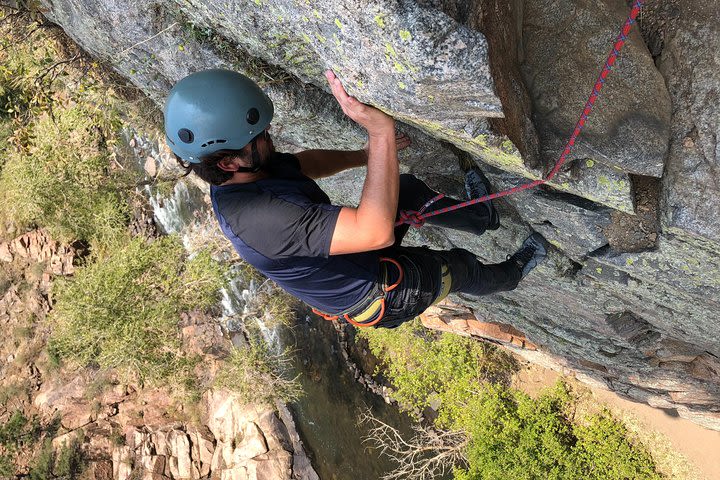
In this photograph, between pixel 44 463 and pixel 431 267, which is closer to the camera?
pixel 431 267

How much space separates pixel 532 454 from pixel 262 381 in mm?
4775

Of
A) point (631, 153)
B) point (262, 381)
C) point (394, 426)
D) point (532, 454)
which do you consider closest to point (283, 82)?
point (631, 153)

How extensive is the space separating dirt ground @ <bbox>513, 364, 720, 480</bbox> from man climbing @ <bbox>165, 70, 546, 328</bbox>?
548cm

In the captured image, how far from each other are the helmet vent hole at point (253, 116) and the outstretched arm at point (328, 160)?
571mm

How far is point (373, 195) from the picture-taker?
2.49 meters

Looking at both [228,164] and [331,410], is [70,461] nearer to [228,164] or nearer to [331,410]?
[331,410]

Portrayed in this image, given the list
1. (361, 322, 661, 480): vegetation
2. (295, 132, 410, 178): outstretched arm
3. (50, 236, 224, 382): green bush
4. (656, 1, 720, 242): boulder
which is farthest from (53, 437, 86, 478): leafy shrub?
(656, 1, 720, 242): boulder

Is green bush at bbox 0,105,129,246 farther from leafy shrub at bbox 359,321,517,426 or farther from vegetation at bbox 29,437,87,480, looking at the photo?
leafy shrub at bbox 359,321,517,426

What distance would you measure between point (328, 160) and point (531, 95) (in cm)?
131

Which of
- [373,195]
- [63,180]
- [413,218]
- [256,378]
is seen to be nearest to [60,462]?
[256,378]

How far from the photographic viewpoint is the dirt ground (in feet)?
23.2

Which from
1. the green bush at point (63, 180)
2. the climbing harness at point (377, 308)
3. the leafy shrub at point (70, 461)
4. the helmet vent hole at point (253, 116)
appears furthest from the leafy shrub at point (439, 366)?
the helmet vent hole at point (253, 116)

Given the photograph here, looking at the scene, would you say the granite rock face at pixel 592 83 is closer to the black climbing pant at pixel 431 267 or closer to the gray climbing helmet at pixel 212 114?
the black climbing pant at pixel 431 267

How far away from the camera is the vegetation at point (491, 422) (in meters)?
7.62
